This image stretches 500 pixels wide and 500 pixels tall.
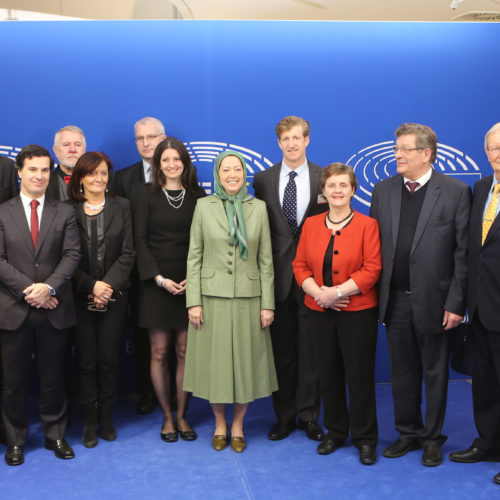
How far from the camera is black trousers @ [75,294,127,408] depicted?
12.8ft

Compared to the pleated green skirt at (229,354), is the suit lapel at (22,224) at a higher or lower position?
higher

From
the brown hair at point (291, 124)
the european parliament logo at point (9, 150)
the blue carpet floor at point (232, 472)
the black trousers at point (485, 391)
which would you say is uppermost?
the brown hair at point (291, 124)

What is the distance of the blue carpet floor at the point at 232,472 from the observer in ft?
10.9

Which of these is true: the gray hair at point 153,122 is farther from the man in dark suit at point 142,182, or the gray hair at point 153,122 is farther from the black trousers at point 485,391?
the black trousers at point 485,391

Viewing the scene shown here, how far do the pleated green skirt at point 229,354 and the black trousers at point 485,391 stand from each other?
4.15 feet

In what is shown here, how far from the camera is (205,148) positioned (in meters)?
5.03

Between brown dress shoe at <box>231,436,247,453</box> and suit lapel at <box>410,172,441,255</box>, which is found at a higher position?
suit lapel at <box>410,172,441,255</box>

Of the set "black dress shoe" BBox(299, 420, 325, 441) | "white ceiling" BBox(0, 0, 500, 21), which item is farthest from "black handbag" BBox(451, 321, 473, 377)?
"white ceiling" BBox(0, 0, 500, 21)

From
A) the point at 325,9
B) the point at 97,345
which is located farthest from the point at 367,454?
the point at 325,9

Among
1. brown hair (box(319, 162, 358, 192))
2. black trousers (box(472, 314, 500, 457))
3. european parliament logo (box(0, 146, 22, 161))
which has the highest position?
european parliament logo (box(0, 146, 22, 161))

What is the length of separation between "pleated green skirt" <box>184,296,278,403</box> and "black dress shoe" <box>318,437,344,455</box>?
0.48m

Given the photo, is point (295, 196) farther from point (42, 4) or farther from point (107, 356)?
point (42, 4)

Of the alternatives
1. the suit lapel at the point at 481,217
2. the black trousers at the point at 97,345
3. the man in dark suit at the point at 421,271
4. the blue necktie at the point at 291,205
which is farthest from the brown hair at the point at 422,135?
the black trousers at the point at 97,345

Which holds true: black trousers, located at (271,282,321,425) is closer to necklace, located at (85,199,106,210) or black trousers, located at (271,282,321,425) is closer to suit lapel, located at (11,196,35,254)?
necklace, located at (85,199,106,210)
